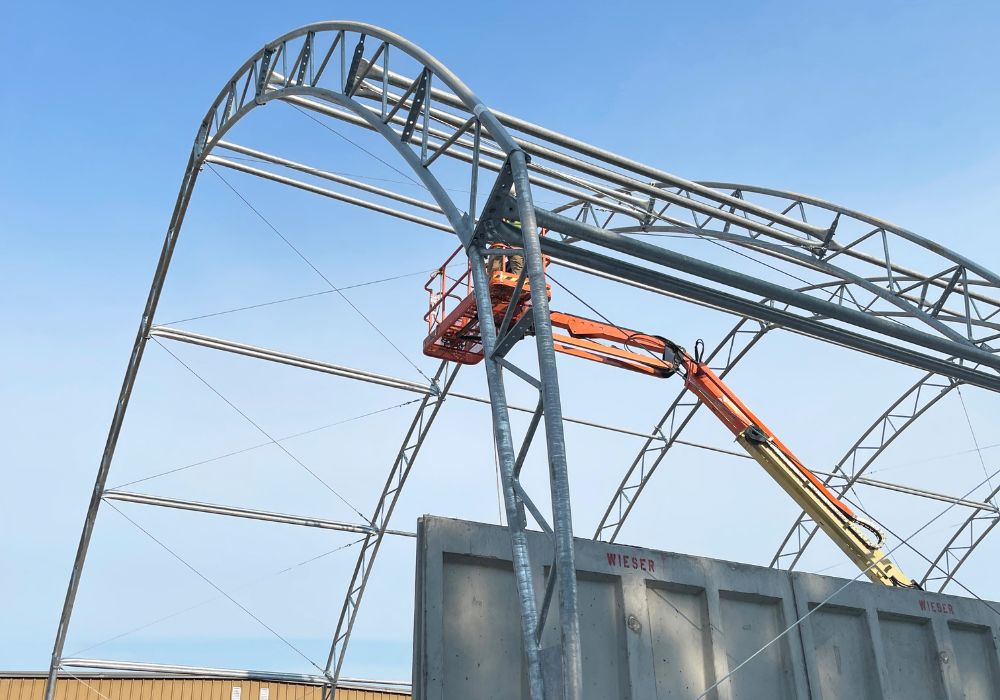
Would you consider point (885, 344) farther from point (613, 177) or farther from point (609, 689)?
point (609, 689)

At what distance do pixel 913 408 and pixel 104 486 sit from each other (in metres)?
22.0

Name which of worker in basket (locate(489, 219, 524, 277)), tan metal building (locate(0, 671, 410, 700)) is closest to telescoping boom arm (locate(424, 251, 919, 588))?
worker in basket (locate(489, 219, 524, 277))

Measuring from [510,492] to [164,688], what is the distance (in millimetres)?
21635

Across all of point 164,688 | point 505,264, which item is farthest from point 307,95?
point 164,688

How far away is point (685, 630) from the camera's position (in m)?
10.1

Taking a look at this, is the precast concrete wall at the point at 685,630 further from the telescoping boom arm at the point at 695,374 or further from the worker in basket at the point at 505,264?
the worker in basket at the point at 505,264

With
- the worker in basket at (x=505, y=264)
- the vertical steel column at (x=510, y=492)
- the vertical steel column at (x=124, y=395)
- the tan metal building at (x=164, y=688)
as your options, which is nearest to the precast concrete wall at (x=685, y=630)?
the vertical steel column at (x=510, y=492)

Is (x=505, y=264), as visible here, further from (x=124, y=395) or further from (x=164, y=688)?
(x=164, y=688)

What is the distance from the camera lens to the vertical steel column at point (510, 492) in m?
8.93

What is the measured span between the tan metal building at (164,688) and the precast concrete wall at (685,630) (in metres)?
21.2

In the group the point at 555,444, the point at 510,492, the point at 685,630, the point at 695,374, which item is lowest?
the point at 685,630

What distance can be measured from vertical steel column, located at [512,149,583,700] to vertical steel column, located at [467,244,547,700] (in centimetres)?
28

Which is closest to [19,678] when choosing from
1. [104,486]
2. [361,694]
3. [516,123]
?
[104,486]

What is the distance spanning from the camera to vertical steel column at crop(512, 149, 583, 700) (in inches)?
348
